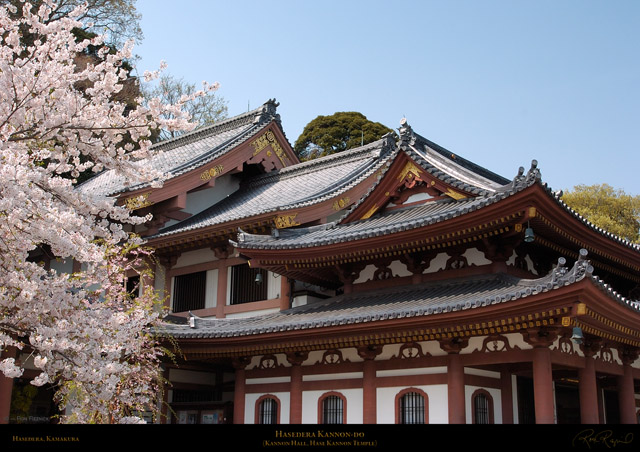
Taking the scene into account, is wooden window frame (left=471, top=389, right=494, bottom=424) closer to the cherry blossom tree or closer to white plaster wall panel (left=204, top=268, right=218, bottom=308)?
the cherry blossom tree

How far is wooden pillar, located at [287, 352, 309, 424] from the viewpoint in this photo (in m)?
14.2

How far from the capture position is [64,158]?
8.48 meters

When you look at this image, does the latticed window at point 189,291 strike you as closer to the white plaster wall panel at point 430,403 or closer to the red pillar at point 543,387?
the white plaster wall panel at point 430,403

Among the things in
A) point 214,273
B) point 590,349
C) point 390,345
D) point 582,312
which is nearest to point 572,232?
point 590,349

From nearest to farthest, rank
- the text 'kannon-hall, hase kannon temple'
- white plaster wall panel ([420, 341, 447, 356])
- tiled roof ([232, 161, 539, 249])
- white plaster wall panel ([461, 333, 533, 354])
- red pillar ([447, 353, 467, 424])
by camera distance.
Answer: the text 'kannon-hall, hase kannon temple'
white plaster wall panel ([461, 333, 533, 354])
red pillar ([447, 353, 467, 424])
tiled roof ([232, 161, 539, 249])
white plaster wall panel ([420, 341, 447, 356])

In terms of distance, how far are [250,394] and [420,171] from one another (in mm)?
6219

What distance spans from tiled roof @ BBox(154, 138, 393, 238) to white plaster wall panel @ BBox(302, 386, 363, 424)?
206 inches

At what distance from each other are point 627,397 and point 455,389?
3964 millimetres

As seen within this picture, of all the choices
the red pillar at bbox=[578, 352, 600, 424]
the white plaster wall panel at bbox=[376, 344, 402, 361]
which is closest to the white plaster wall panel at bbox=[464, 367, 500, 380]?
the white plaster wall panel at bbox=[376, 344, 402, 361]

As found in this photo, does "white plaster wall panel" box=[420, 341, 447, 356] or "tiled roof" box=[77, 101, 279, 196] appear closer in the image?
"white plaster wall panel" box=[420, 341, 447, 356]

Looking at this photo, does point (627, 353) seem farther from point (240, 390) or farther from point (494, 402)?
point (240, 390)

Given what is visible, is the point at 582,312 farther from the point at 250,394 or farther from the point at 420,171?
the point at 250,394

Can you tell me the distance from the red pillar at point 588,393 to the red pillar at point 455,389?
2.09 meters
